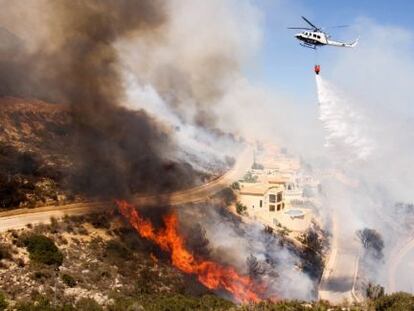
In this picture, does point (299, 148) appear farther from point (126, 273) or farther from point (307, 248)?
point (126, 273)

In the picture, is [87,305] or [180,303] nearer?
[87,305]

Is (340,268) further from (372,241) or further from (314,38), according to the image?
(314,38)

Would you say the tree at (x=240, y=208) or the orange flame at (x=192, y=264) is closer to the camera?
the orange flame at (x=192, y=264)

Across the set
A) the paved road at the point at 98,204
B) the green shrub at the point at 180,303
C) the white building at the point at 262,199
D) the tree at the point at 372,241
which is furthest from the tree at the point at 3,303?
the tree at the point at 372,241

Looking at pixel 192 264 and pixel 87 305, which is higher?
pixel 192 264

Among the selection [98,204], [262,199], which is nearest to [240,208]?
[262,199]

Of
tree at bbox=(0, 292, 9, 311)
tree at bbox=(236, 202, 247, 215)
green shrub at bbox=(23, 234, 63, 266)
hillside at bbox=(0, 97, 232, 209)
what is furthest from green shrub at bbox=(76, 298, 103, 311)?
tree at bbox=(236, 202, 247, 215)

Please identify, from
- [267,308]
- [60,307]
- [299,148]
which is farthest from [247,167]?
[60,307]

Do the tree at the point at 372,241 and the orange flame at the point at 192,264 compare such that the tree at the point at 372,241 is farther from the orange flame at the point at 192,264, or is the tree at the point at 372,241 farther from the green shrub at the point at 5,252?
the green shrub at the point at 5,252
